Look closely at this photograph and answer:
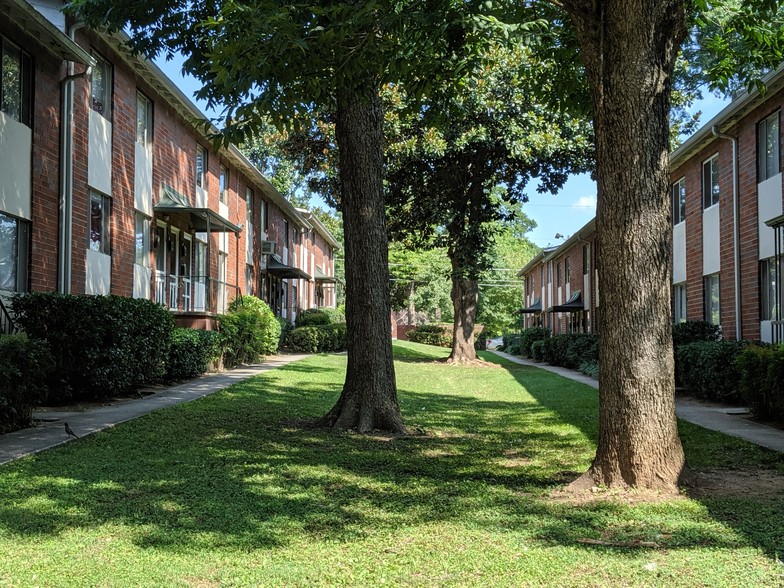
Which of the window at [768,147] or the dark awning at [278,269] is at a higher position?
the window at [768,147]

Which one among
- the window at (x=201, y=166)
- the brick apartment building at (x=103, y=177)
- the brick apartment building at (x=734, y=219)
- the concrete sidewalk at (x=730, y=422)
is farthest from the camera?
the window at (x=201, y=166)

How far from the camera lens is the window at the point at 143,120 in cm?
1773

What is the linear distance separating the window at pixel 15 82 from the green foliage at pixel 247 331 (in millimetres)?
8057

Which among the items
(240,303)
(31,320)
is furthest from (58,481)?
(240,303)

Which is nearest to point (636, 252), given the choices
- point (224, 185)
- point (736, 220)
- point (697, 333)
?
point (736, 220)

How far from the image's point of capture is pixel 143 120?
18109 mm

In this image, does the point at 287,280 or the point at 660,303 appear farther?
the point at 287,280

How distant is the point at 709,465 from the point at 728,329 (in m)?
10.0

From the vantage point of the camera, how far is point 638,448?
5.82 meters

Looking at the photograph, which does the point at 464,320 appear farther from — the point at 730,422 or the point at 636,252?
the point at 636,252

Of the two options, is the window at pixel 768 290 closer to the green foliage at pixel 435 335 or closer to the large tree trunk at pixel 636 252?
the large tree trunk at pixel 636 252

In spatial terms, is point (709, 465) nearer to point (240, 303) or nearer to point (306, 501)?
point (306, 501)

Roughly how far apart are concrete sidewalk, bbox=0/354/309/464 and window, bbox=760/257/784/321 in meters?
10.2

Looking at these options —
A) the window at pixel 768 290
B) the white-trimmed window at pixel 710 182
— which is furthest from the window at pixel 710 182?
the window at pixel 768 290
